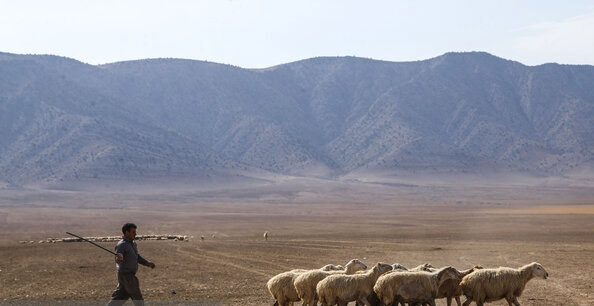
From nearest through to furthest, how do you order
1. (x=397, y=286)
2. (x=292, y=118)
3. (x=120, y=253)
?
(x=120, y=253), (x=397, y=286), (x=292, y=118)

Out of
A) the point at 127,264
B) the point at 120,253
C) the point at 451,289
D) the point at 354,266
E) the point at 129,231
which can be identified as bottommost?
the point at 451,289

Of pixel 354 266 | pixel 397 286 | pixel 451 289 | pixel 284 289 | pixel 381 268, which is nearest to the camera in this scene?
pixel 397 286

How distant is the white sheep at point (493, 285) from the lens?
15.7m

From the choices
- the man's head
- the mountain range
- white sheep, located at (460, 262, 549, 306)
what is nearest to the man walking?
the man's head

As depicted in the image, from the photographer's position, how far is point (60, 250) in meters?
33.4

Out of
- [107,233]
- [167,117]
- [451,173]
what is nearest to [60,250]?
[107,233]

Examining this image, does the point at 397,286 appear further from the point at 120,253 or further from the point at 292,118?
the point at 292,118

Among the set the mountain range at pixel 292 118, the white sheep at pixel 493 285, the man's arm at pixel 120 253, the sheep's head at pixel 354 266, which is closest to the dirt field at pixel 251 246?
the white sheep at pixel 493 285

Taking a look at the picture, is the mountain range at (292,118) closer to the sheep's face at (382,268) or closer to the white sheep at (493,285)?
the sheep's face at (382,268)

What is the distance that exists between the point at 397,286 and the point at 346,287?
3.21 ft

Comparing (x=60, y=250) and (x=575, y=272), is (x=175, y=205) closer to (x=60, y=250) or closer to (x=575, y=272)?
(x=60, y=250)

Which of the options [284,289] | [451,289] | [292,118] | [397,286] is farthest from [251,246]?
A: [292,118]

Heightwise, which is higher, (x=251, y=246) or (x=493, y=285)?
(x=493, y=285)

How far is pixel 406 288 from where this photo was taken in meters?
15.1
